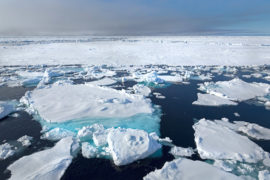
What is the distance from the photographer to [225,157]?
19.9 feet

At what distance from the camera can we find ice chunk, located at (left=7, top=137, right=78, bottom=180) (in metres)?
5.31

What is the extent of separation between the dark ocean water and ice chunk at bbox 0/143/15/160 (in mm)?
192

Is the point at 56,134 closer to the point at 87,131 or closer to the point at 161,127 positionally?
the point at 87,131

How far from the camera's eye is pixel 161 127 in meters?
8.15

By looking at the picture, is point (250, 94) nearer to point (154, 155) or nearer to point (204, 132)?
point (204, 132)

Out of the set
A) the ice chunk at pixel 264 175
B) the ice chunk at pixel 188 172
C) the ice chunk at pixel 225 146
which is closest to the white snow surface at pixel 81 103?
the ice chunk at pixel 225 146

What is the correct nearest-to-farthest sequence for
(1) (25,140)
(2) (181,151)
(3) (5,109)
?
(2) (181,151) → (1) (25,140) → (3) (5,109)

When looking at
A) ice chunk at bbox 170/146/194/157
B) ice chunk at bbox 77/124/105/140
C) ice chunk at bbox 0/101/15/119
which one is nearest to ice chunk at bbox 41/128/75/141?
ice chunk at bbox 77/124/105/140

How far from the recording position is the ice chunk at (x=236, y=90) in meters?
11.5

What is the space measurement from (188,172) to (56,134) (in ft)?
15.3

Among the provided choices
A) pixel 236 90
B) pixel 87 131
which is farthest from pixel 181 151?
pixel 236 90

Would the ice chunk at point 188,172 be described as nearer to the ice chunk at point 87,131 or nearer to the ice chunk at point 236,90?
the ice chunk at point 87,131

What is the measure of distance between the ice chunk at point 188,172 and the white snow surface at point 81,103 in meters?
3.61

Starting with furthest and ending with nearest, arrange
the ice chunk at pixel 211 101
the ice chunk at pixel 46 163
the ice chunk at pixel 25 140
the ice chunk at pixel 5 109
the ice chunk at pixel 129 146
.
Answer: the ice chunk at pixel 211 101
the ice chunk at pixel 5 109
the ice chunk at pixel 25 140
the ice chunk at pixel 129 146
the ice chunk at pixel 46 163
